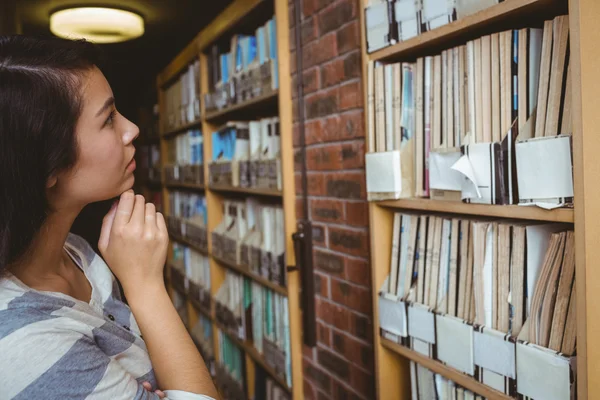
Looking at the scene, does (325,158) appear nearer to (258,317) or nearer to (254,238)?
(254,238)

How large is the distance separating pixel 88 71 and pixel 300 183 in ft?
3.33

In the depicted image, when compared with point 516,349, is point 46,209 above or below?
above

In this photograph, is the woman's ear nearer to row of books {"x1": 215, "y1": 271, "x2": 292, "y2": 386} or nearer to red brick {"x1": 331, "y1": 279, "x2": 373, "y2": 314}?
red brick {"x1": 331, "y1": 279, "x2": 373, "y2": 314}

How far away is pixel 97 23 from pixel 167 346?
2.63m

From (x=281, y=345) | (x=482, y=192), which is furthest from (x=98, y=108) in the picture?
(x=281, y=345)

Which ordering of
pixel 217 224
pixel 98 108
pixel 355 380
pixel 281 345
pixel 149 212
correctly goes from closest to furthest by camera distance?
pixel 98 108 → pixel 149 212 → pixel 355 380 → pixel 281 345 → pixel 217 224

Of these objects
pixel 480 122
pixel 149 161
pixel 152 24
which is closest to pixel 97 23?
pixel 152 24

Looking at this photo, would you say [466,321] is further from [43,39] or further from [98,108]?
[43,39]

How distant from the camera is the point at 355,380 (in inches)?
65.4

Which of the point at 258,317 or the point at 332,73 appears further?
the point at 258,317

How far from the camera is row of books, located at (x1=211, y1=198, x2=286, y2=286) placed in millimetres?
2004

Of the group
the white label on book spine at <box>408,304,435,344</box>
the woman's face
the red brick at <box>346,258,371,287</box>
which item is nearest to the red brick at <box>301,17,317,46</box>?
the red brick at <box>346,258,371,287</box>

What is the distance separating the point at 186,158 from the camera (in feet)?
10.8

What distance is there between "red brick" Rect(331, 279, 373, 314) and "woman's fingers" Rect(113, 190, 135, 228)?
0.83 m
